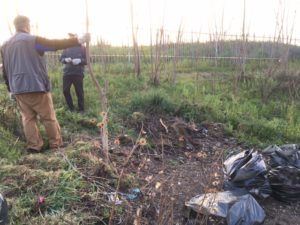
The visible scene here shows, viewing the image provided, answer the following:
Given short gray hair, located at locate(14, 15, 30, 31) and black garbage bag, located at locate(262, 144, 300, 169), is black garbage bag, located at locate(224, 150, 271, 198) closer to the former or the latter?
black garbage bag, located at locate(262, 144, 300, 169)

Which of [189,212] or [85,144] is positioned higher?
[85,144]

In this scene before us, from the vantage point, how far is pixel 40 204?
2.84 meters

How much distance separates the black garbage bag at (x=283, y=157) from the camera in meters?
3.62

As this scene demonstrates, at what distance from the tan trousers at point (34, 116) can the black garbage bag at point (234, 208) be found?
1937mm

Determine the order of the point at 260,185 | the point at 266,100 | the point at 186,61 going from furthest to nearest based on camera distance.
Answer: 1. the point at 186,61
2. the point at 266,100
3. the point at 260,185

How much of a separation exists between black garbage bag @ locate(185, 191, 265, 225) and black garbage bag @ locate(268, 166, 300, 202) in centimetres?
58

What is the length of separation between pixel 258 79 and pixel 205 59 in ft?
11.0

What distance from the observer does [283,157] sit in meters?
3.67

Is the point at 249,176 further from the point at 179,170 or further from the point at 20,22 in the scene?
the point at 20,22

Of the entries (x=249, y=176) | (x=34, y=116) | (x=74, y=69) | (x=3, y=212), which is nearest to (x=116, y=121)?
(x=74, y=69)

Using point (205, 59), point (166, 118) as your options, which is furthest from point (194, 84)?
point (205, 59)

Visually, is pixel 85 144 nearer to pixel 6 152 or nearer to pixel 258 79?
pixel 6 152

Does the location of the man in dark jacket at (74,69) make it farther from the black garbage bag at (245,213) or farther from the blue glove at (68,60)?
the black garbage bag at (245,213)

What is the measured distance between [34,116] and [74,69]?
174 cm
